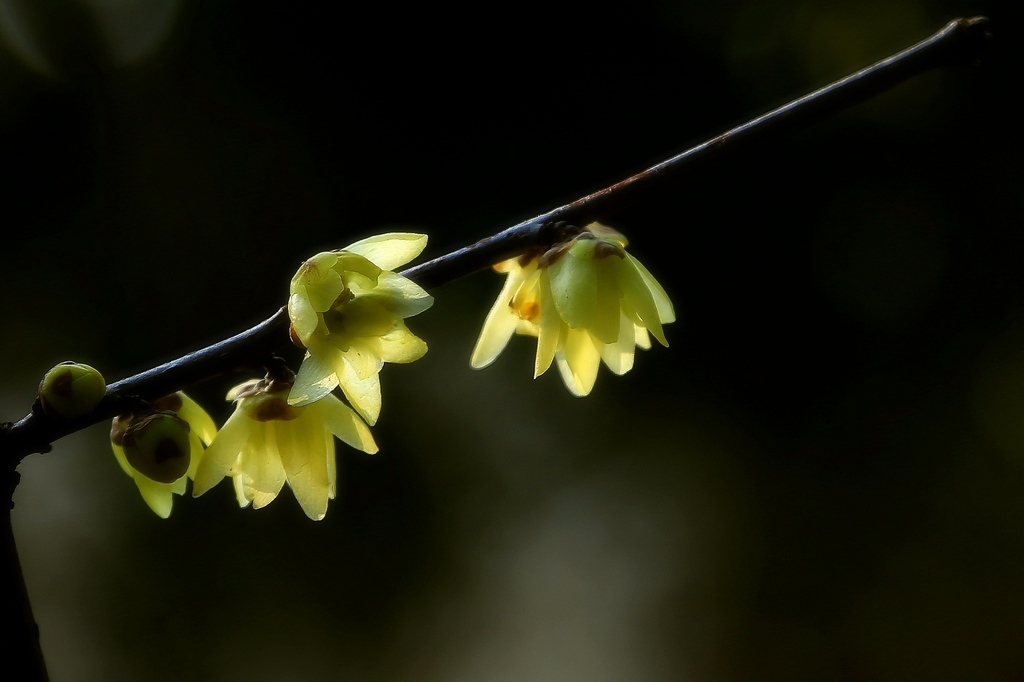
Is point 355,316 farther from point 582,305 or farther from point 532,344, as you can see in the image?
point 532,344

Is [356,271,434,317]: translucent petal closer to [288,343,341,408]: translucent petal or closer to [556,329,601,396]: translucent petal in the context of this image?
[288,343,341,408]: translucent petal

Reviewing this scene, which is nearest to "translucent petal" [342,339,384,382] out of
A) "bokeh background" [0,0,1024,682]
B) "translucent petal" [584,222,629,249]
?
"translucent petal" [584,222,629,249]

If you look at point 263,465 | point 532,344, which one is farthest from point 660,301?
point 532,344

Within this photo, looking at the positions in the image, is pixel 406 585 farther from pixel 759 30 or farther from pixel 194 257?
pixel 759 30

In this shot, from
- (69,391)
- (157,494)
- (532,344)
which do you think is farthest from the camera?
(532,344)

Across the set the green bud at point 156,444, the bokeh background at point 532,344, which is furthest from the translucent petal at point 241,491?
the bokeh background at point 532,344

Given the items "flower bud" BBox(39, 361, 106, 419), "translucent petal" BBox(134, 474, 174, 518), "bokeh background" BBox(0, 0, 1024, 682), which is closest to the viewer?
"flower bud" BBox(39, 361, 106, 419)

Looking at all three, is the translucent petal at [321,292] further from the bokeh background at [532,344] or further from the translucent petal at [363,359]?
the bokeh background at [532,344]
